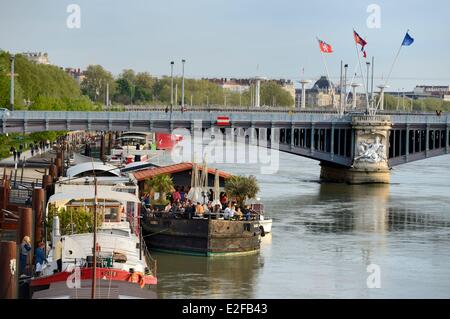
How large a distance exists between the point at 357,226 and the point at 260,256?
11329 mm

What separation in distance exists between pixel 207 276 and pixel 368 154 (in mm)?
42892

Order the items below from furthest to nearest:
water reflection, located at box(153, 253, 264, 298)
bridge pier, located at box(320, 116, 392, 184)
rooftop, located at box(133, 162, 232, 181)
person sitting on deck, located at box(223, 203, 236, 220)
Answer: bridge pier, located at box(320, 116, 392, 184)
rooftop, located at box(133, 162, 232, 181)
person sitting on deck, located at box(223, 203, 236, 220)
water reflection, located at box(153, 253, 264, 298)

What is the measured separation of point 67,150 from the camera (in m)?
85.9

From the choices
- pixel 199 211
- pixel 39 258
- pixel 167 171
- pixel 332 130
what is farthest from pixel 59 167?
pixel 39 258

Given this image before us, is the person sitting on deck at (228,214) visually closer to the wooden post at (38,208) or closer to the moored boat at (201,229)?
the moored boat at (201,229)

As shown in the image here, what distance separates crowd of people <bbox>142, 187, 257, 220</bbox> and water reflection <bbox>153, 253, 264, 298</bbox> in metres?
1.41

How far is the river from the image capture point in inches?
1481

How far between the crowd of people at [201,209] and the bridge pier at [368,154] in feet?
108

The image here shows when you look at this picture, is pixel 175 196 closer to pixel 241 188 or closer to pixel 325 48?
pixel 241 188

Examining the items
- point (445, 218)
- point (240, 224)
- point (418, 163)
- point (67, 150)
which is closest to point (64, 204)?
point (240, 224)

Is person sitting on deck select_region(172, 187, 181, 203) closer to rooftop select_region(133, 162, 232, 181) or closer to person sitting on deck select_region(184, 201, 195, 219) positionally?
rooftop select_region(133, 162, 232, 181)

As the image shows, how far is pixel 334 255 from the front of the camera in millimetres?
44969

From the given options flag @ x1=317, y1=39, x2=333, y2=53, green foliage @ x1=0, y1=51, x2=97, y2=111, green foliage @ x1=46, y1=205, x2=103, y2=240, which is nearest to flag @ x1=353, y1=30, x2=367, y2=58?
flag @ x1=317, y1=39, x2=333, y2=53

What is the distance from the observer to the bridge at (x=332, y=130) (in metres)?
77.2
